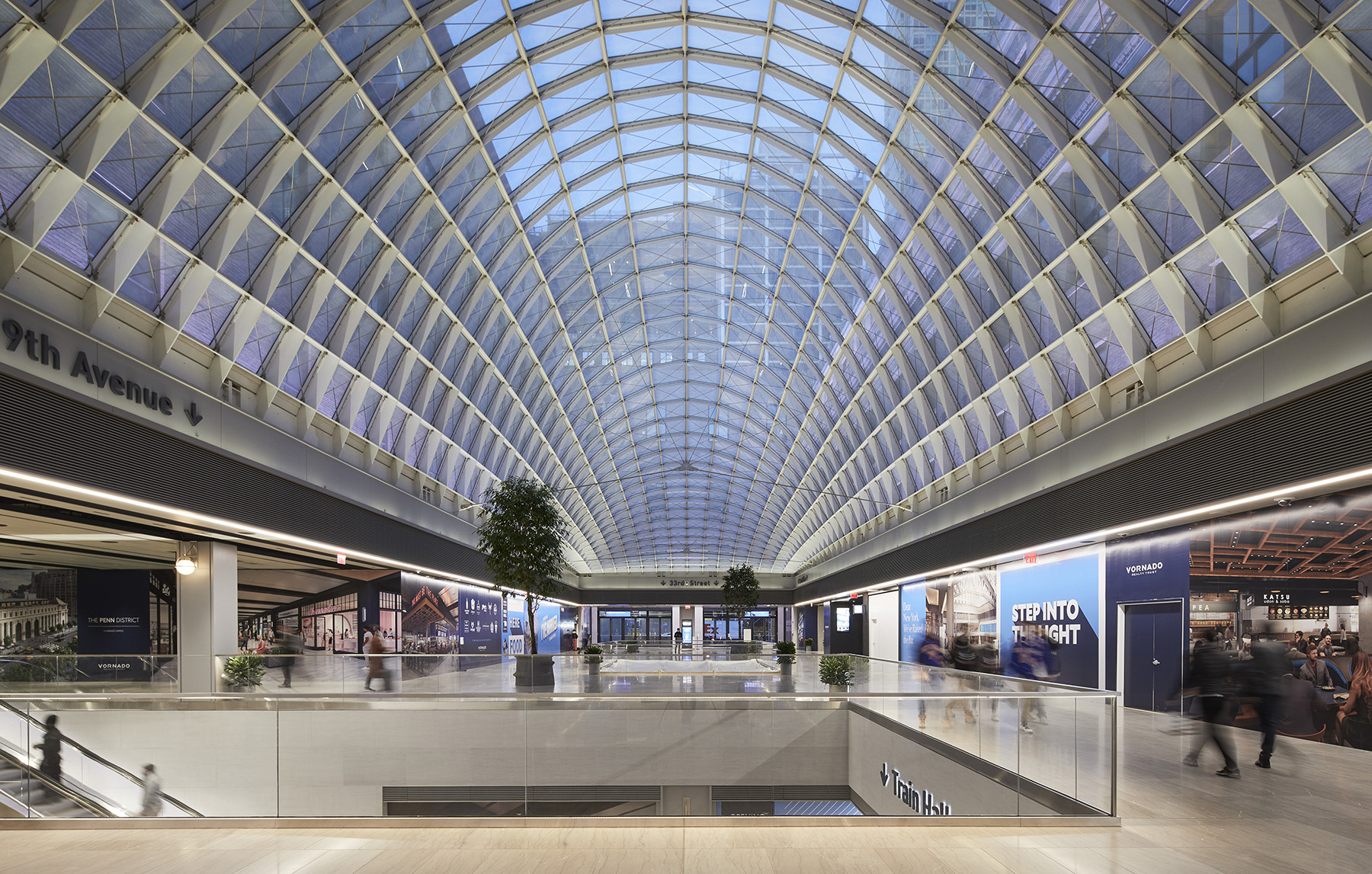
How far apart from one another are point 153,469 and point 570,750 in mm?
14427

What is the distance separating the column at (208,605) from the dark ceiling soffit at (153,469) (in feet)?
6.41

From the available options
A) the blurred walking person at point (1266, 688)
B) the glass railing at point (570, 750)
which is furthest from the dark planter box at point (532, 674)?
the blurred walking person at point (1266, 688)

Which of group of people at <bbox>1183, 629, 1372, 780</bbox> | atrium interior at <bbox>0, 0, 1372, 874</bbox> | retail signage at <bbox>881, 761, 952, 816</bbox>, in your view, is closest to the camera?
atrium interior at <bbox>0, 0, 1372, 874</bbox>

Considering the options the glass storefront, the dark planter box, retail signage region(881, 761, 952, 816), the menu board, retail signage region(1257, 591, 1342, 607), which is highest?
retail signage region(1257, 591, 1342, 607)

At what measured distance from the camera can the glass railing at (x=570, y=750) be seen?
8.81 m

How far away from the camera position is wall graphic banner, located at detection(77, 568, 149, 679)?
3191 centimetres

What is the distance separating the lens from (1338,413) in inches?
590

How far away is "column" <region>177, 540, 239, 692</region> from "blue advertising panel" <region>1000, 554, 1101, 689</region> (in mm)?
22450

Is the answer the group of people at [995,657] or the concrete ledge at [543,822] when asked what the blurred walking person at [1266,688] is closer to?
the group of people at [995,657]

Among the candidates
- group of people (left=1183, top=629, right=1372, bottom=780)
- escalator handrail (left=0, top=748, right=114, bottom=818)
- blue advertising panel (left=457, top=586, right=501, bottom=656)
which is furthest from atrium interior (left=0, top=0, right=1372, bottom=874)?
blue advertising panel (left=457, top=586, right=501, bottom=656)

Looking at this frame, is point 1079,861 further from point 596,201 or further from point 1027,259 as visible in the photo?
point 596,201

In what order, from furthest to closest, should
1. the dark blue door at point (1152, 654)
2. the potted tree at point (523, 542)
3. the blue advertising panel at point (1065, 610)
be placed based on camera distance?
the potted tree at point (523, 542) → the blue advertising panel at point (1065, 610) → the dark blue door at point (1152, 654)

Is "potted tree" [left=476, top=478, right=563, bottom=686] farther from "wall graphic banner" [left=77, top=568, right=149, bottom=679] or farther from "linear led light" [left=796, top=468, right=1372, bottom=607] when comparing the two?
"linear led light" [left=796, top=468, right=1372, bottom=607]

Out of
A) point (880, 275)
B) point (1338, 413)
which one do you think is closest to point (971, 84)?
point (880, 275)
